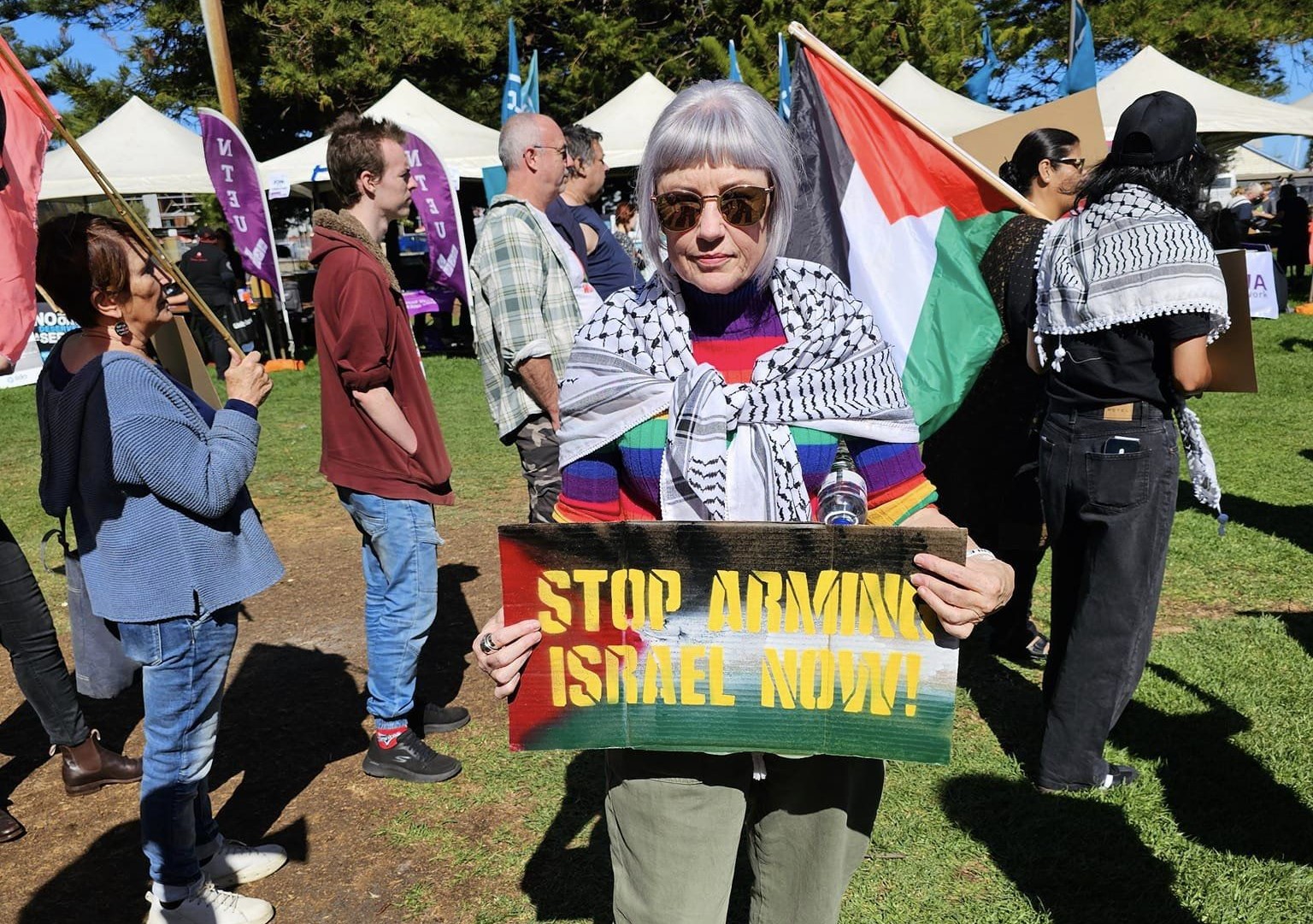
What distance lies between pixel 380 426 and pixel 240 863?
4.85 ft

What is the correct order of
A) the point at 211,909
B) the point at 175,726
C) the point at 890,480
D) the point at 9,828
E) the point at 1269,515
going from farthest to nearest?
the point at 1269,515 < the point at 9,828 < the point at 211,909 < the point at 175,726 < the point at 890,480

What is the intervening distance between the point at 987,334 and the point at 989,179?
1.73 feet

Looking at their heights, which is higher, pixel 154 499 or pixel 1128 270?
pixel 1128 270

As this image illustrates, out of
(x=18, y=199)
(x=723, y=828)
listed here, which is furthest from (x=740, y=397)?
(x=18, y=199)

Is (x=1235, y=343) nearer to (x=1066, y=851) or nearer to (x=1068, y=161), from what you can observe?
(x=1068, y=161)

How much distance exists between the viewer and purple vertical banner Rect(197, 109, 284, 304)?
12.3 metres

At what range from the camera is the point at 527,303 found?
3.90 meters

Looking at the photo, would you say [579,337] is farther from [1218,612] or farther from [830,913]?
[1218,612]

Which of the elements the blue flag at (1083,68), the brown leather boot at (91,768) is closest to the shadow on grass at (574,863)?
the brown leather boot at (91,768)

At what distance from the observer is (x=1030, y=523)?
448 centimetres

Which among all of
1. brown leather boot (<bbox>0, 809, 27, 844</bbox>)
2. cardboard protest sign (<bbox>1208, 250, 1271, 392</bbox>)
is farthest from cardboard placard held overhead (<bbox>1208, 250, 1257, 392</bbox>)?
brown leather boot (<bbox>0, 809, 27, 844</bbox>)

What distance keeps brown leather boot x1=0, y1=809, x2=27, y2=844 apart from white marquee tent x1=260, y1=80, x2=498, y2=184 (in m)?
12.1

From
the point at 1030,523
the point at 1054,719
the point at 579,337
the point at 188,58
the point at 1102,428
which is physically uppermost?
the point at 188,58

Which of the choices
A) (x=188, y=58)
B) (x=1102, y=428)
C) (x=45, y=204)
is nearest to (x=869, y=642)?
(x=1102, y=428)
